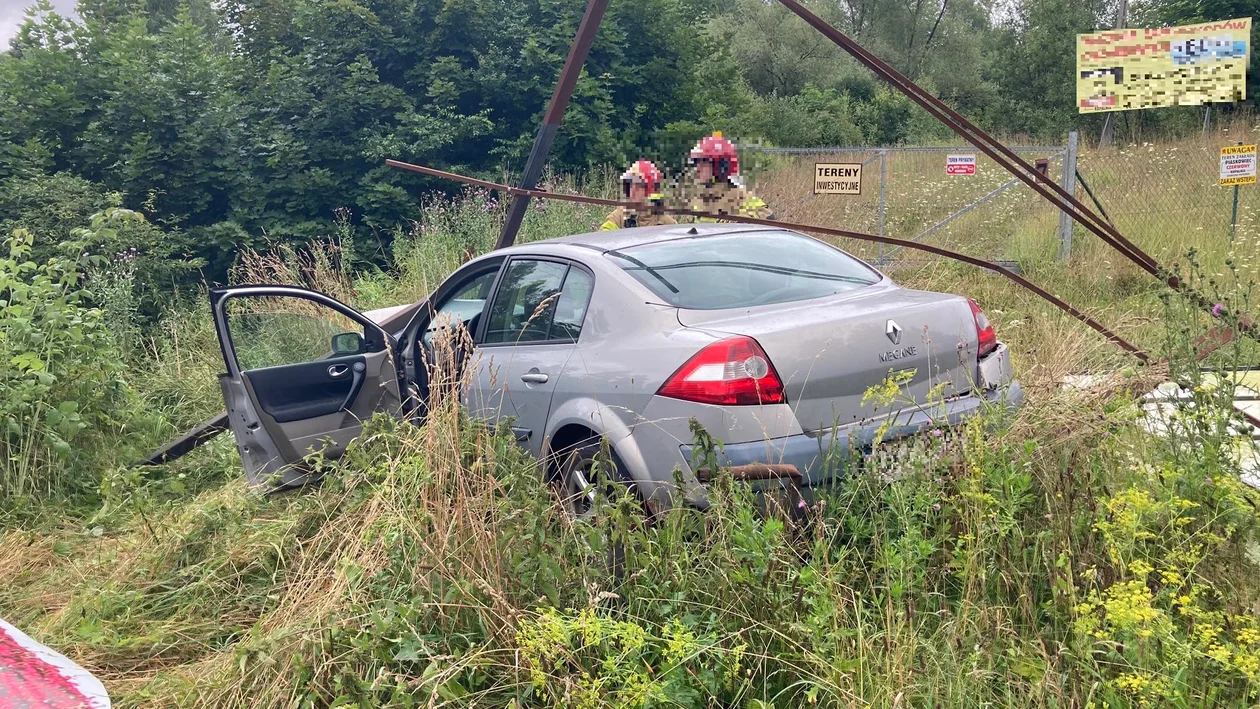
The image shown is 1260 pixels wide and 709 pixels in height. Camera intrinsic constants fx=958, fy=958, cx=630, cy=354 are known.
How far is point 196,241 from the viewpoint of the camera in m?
12.5

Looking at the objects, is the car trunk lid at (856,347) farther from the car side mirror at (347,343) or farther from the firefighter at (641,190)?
the firefighter at (641,190)

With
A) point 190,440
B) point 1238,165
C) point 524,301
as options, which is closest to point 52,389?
point 190,440

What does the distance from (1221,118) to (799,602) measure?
72.9ft

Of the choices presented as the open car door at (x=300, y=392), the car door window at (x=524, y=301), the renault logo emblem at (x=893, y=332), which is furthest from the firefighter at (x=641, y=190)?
the renault logo emblem at (x=893, y=332)

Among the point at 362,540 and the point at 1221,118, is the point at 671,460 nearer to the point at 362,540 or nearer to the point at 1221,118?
the point at 362,540

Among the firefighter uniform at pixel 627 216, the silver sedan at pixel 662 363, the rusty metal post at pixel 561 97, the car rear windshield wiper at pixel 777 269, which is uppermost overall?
the rusty metal post at pixel 561 97

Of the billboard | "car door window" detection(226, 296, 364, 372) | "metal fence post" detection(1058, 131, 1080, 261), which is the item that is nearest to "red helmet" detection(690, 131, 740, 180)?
"car door window" detection(226, 296, 364, 372)

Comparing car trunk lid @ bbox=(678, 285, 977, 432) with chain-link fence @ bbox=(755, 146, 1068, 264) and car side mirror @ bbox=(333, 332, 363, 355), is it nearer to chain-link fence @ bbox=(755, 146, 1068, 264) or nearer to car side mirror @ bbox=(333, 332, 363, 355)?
car side mirror @ bbox=(333, 332, 363, 355)

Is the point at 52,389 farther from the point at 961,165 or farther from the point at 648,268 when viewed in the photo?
the point at 961,165

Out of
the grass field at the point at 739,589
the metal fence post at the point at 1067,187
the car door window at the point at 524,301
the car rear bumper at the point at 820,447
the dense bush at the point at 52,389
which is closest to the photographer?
the grass field at the point at 739,589

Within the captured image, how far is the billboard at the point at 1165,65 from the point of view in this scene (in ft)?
45.5

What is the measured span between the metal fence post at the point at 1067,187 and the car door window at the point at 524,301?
8.22 meters

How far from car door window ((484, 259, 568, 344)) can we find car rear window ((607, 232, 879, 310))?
37 cm

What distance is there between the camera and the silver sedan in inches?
136
